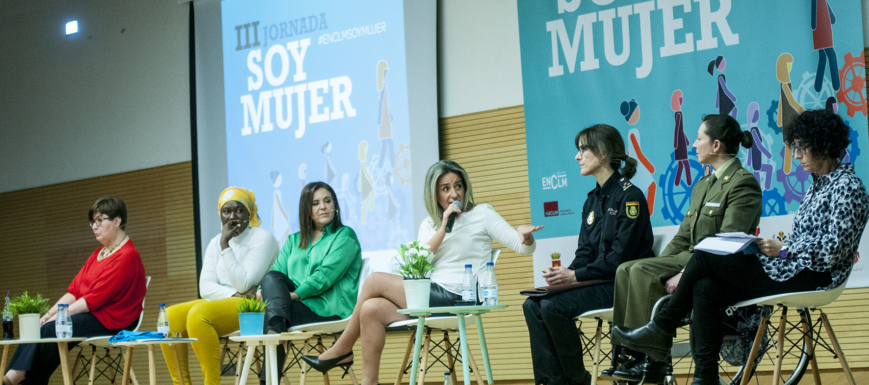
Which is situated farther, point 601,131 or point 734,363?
point 601,131

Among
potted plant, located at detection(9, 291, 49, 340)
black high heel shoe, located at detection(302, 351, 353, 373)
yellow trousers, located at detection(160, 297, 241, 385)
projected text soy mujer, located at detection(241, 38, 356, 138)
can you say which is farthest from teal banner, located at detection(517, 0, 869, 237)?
potted plant, located at detection(9, 291, 49, 340)

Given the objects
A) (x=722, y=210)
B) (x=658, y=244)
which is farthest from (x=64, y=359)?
(x=722, y=210)

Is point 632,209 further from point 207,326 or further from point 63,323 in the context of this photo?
point 63,323

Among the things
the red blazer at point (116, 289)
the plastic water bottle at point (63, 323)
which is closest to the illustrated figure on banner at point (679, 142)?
the red blazer at point (116, 289)

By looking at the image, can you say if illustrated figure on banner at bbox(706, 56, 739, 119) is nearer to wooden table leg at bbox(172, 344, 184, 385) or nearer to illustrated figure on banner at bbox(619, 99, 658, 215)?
illustrated figure on banner at bbox(619, 99, 658, 215)

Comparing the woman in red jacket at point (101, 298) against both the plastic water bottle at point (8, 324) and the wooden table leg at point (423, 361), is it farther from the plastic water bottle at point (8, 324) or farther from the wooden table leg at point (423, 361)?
the wooden table leg at point (423, 361)

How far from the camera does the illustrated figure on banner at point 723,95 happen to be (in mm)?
4543

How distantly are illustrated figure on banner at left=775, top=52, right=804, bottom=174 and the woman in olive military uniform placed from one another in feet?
3.27

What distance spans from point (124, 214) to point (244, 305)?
172 centimetres

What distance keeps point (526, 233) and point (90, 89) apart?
5036mm

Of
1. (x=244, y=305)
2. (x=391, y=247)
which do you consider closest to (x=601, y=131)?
(x=244, y=305)

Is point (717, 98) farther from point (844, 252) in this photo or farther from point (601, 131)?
point (844, 252)

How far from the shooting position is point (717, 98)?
4.58m

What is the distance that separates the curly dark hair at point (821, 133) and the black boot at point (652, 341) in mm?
931
